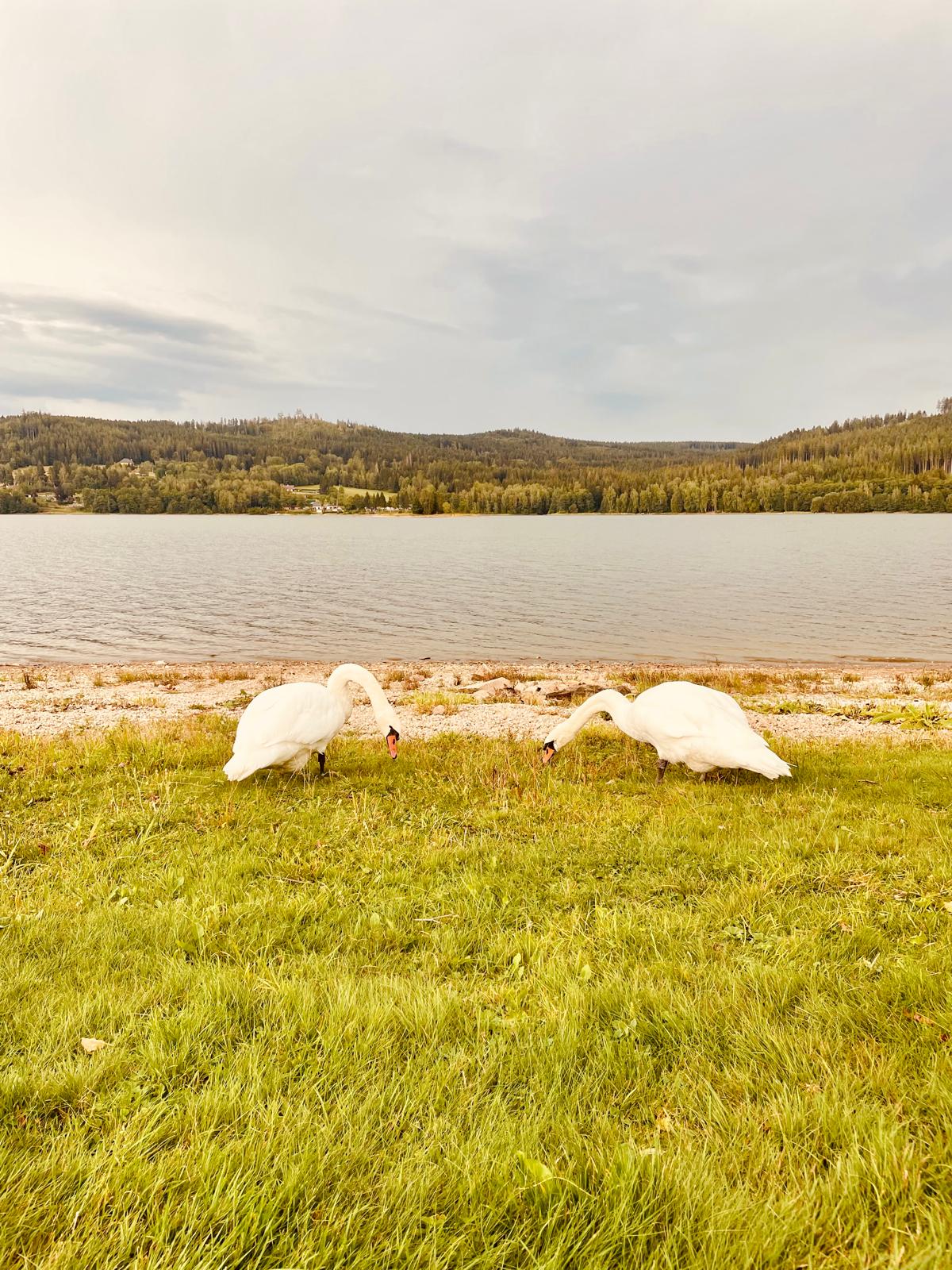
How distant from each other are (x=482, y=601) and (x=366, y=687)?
3887 centimetres

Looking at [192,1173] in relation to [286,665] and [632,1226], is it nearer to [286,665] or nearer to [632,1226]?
[632,1226]

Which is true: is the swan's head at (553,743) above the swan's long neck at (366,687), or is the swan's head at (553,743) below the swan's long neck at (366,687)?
below

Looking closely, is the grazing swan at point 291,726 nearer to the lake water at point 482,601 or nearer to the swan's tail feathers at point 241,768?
the swan's tail feathers at point 241,768

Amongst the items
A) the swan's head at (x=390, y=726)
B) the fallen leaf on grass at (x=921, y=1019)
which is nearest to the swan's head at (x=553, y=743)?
the swan's head at (x=390, y=726)

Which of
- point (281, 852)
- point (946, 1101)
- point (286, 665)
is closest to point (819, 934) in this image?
point (946, 1101)

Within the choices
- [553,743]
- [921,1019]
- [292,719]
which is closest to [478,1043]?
[921,1019]

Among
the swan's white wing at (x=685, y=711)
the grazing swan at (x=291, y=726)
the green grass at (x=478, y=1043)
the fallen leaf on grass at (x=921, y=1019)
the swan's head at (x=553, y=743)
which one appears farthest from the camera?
the swan's head at (x=553, y=743)

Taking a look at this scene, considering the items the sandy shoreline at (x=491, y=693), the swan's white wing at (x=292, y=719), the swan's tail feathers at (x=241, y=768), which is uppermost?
the swan's white wing at (x=292, y=719)

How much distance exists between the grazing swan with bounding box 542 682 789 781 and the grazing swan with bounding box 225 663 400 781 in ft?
10.6

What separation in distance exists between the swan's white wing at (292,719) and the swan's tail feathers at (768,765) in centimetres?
619

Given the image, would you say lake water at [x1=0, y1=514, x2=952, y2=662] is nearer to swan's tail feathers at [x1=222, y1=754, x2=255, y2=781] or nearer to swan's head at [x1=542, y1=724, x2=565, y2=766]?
swan's head at [x1=542, y1=724, x2=565, y2=766]

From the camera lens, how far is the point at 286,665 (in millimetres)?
28984

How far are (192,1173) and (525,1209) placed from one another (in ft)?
4.48

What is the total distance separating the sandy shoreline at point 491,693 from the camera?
15.3 metres
